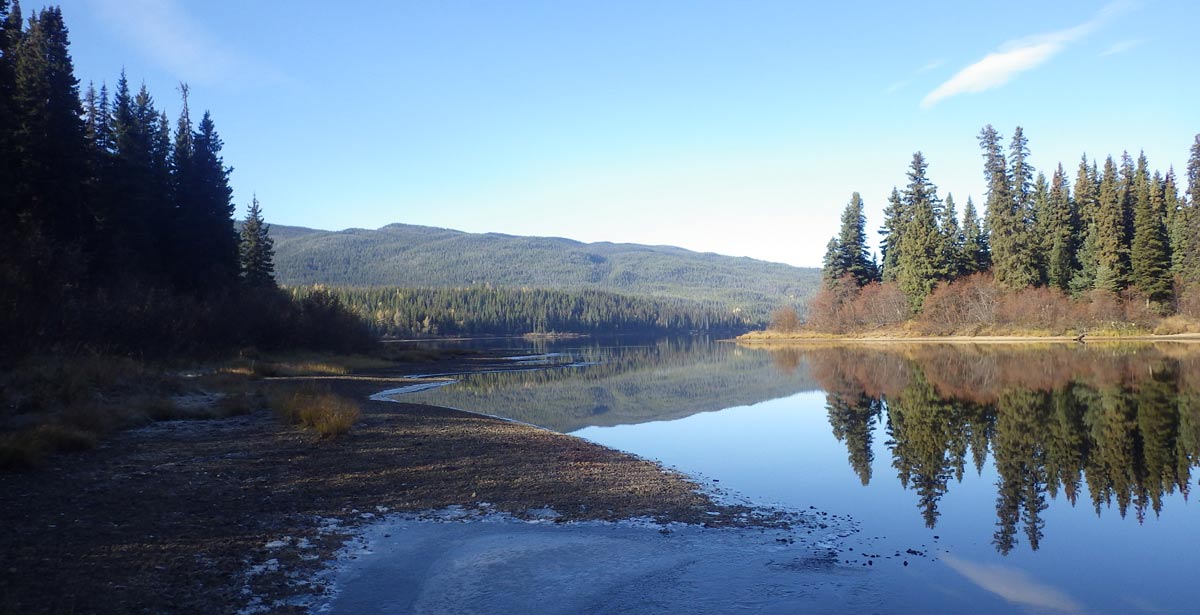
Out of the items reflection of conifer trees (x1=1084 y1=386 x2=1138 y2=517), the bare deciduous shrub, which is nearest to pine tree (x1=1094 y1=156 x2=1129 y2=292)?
the bare deciduous shrub

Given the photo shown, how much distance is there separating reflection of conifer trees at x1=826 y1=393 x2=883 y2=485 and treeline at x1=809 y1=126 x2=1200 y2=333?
46.1 m

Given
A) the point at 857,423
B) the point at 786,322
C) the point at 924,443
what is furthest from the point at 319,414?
the point at 786,322

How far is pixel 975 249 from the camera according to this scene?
72750 mm

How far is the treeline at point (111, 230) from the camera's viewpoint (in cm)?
2016

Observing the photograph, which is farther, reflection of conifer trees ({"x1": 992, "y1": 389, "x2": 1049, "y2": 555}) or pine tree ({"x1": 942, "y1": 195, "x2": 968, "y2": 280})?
pine tree ({"x1": 942, "y1": 195, "x2": 968, "y2": 280})

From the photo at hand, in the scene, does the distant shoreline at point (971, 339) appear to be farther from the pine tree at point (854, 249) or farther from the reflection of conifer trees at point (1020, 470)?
the reflection of conifer trees at point (1020, 470)

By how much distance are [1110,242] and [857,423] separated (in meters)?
54.9

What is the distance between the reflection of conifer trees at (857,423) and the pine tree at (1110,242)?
46.3 meters

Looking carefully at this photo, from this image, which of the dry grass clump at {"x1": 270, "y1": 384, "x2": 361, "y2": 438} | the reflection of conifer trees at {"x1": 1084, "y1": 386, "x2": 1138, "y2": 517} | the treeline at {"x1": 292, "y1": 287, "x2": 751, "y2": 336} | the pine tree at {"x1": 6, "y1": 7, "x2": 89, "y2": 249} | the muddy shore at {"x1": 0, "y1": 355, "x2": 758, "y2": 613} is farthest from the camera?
the treeline at {"x1": 292, "y1": 287, "x2": 751, "y2": 336}

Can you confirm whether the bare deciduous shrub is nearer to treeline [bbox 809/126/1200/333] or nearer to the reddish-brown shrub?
treeline [bbox 809/126/1200/333]

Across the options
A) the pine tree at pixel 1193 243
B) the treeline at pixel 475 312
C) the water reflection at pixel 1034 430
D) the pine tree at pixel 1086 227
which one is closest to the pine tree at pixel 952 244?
the pine tree at pixel 1086 227

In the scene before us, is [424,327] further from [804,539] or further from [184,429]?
[804,539]

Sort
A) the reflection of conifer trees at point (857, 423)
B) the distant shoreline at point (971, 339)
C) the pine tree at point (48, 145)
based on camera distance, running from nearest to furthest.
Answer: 1. the reflection of conifer trees at point (857, 423)
2. the pine tree at point (48, 145)
3. the distant shoreline at point (971, 339)

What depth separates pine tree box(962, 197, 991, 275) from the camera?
7225cm
